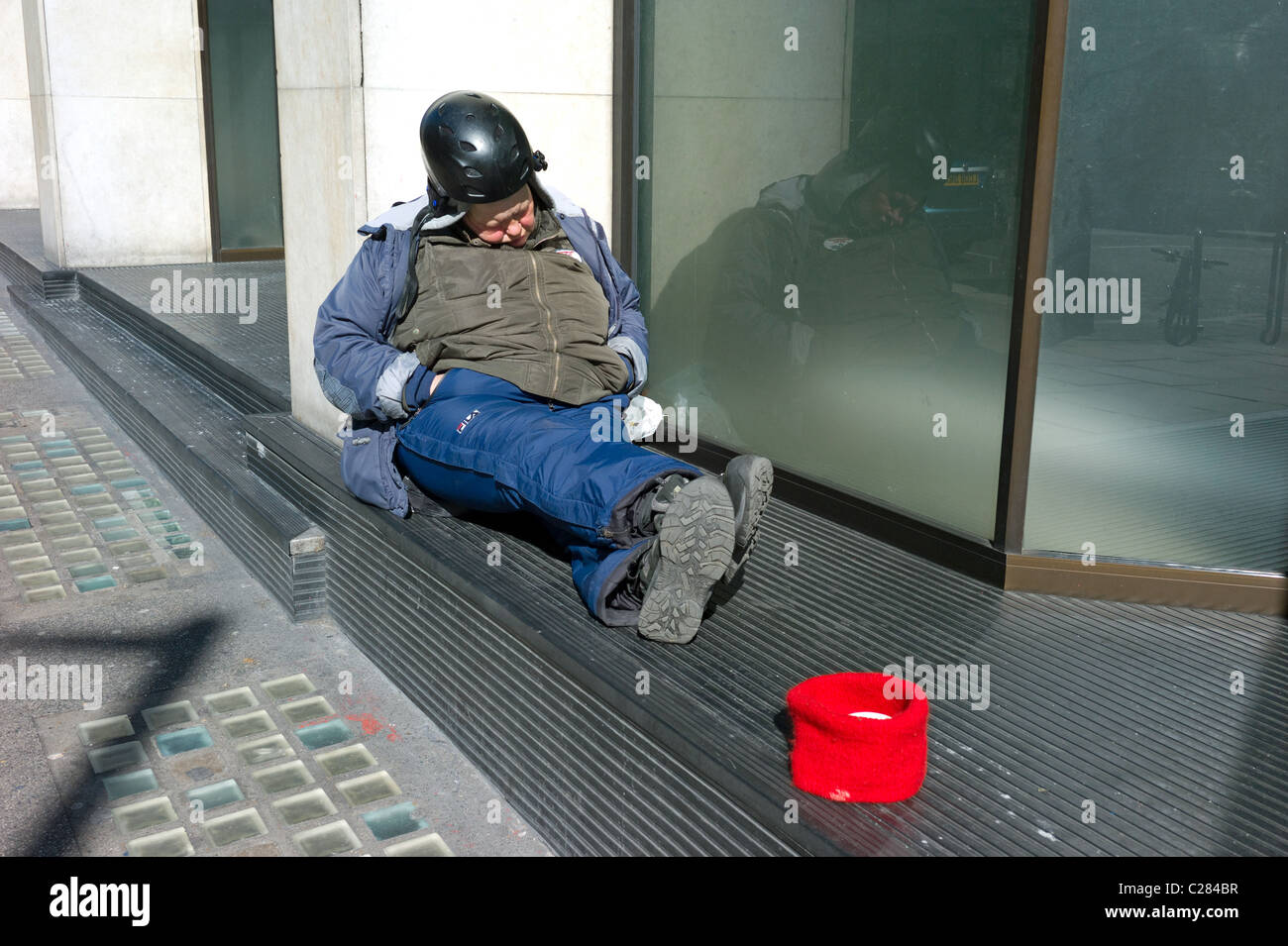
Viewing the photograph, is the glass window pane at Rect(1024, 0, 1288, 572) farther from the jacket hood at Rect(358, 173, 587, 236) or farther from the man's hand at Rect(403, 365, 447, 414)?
the man's hand at Rect(403, 365, 447, 414)

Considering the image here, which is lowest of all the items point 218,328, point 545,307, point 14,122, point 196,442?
point 196,442

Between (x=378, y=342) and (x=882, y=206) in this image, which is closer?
(x=378, y=342)

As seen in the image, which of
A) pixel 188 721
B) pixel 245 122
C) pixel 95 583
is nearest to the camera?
pixel 188 721

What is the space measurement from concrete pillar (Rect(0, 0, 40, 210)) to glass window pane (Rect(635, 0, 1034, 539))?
1621cm

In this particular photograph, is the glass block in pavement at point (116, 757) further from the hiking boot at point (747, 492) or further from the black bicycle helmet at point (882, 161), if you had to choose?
the black bicycle helmet at point (882, 161)

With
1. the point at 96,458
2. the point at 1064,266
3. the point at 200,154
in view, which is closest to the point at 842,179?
the point at 1064,266

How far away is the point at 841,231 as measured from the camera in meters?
4.38

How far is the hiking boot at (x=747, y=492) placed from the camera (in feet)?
10.4

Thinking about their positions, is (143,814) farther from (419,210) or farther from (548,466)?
(419,210)

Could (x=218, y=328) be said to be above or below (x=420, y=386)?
below

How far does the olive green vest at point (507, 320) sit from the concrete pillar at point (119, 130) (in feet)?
24.4

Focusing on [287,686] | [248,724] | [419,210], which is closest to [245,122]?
[419,210]

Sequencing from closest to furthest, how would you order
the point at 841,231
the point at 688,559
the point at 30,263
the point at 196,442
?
the point at 688,559 < the point at 841,231 < the point at 196,442 < the point at 30,263

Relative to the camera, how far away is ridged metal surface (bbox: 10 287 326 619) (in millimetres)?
4691
